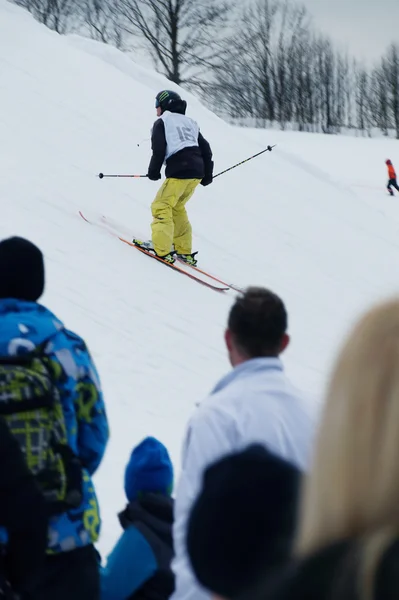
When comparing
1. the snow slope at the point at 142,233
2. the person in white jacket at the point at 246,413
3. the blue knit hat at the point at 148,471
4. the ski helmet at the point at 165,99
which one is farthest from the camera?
the ski helmet at the point at 165,99

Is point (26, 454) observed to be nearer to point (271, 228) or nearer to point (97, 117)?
point (271, 228)

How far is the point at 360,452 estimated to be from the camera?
0.96 metres

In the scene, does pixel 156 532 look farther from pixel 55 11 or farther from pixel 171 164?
pixel 55 11

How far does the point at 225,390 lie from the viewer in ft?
7.41

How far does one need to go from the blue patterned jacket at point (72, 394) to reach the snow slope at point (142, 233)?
1.33 meters

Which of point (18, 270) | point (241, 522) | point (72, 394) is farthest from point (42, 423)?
point (241, 522)

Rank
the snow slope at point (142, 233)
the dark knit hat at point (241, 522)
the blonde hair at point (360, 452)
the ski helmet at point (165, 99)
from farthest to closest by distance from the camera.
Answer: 1. the ski helmet at point (165, 99)
2. the snow slope at point (142, 233)
3. the dark knit hat at point (241, 522)
4. the blonde hair at point (360, 452)

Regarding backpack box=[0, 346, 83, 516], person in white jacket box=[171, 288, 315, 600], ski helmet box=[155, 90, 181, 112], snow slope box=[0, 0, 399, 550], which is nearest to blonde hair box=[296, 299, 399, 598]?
person in white jacket box=[171, 288, 315, 600]

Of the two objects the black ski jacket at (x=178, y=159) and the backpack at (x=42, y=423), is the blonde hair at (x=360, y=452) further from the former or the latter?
the black ski jacket at (x=178, y=159)

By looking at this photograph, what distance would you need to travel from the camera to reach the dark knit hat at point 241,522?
1204mm

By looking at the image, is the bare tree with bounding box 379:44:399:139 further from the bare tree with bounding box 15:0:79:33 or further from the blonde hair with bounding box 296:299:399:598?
the blonde hair with bounding box 296:299:399:598

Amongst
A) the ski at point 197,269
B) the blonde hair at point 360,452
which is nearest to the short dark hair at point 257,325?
the blonde hair at point 360,452

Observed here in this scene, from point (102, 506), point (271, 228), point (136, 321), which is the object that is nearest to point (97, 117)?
point (271, 228)

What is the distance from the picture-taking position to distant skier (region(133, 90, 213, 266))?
830cm
